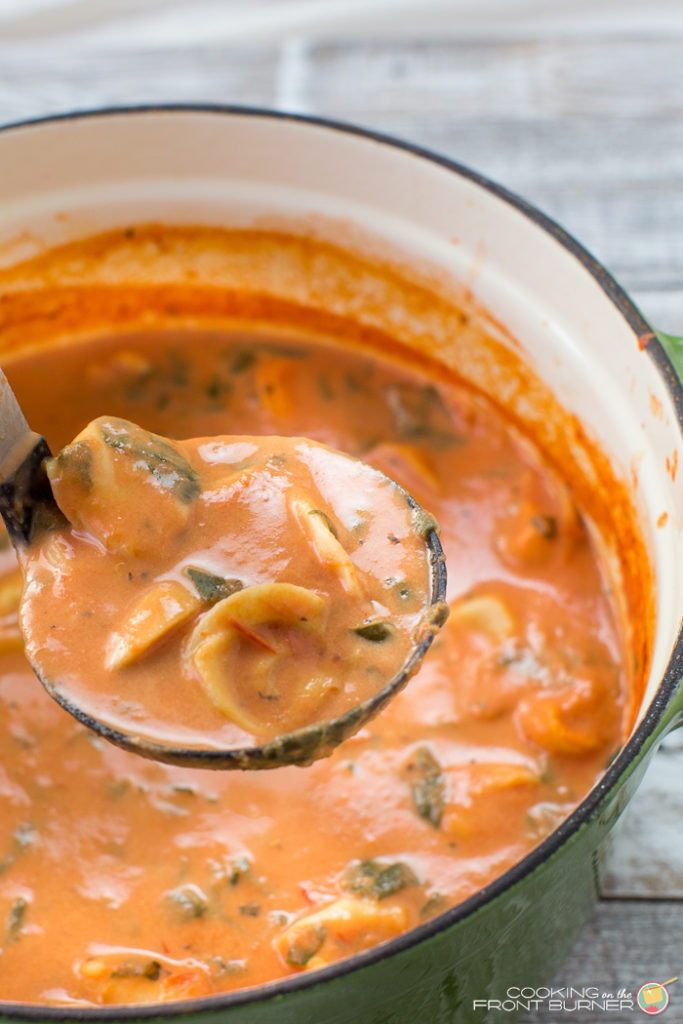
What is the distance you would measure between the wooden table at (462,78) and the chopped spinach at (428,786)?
1025mm

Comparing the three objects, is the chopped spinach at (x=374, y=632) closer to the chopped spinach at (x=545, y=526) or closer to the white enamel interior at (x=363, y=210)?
the white enamel interior at (x=363, y=210)

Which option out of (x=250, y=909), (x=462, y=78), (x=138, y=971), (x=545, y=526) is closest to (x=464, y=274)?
(x=545, y=526)

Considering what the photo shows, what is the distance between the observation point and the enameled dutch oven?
3.75ft

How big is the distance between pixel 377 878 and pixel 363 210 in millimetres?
1070

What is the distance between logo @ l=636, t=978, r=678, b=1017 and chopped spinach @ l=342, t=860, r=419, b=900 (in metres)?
0.36

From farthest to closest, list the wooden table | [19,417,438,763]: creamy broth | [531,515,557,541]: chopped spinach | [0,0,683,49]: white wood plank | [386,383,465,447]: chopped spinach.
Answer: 1. [0,0,683,49]: white wood plank
2. the wooden table
3. [386,383,465,447]: chopped spinach
4. [531,515,557,541]: chopped spinach
5. [19,417,438,763]: creamy broth

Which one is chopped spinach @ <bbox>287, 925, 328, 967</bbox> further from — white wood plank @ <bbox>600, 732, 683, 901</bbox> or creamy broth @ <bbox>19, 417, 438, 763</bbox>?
white wood plank @ <bbox>600, 732, 683, 901</bbox>

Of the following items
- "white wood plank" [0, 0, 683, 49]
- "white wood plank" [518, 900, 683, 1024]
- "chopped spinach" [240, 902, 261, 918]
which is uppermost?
"white wood plank" [0, 0, 683, 49]

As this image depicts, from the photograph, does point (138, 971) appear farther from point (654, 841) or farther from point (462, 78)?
point (462, 78)

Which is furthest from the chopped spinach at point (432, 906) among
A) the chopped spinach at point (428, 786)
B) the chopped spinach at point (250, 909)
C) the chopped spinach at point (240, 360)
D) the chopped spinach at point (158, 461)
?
the chopped spinach at point (240, 360)

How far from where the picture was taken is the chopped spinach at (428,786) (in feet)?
5.19

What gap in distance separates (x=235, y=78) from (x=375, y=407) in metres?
0.99

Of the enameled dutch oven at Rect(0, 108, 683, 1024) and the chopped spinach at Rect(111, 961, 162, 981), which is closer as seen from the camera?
the enameled dutch oven at Rect(0, 108, 683, 1024)

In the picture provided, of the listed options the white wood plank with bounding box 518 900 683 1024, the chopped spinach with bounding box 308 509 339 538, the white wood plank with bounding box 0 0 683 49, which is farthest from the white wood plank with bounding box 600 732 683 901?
the white wood plank with bounding box 0 0 683 49
